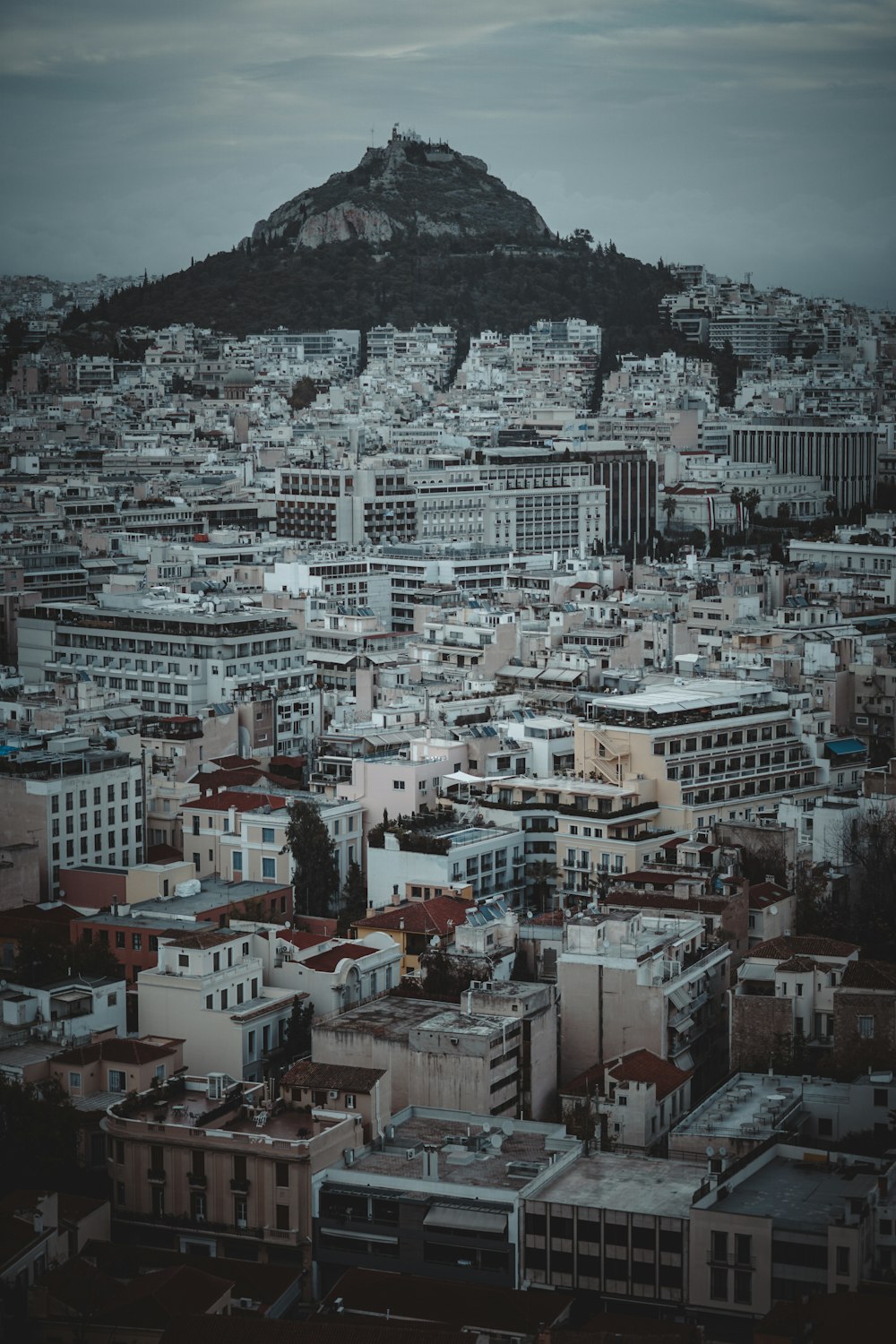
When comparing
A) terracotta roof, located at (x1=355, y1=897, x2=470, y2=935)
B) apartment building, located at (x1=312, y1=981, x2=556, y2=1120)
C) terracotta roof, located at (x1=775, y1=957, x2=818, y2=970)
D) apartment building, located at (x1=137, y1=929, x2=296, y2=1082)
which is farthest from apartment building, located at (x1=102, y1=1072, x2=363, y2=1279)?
terracotta roof, located at (x1=355, y1=897, x2=470, y2=935)

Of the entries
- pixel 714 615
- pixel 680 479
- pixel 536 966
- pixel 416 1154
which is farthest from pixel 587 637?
pixel 680 479

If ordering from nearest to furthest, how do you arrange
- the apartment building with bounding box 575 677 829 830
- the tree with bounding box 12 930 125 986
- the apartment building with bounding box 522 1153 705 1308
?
the apartment building with bounding box 522 1153 705 1308 < the tree with bounding box 12 930 125 986 < the apartment building with bounding box 575 677 829 830

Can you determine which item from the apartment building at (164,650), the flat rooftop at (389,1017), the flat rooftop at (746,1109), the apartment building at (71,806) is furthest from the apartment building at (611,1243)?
the apartment building at (164,650)

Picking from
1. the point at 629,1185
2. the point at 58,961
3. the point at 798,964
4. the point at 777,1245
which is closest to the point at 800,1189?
the point at 777,1245

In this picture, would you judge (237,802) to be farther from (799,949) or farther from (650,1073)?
(650,1073)

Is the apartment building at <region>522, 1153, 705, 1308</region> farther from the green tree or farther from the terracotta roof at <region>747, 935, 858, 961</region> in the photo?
the terracotta roof at <region>747, 935, 858, 961</region>

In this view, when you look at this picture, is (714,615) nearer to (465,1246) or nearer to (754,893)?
(754,893)

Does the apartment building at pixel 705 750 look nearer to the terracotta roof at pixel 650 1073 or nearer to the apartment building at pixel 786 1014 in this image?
the apartment building at pixel 786 1014
